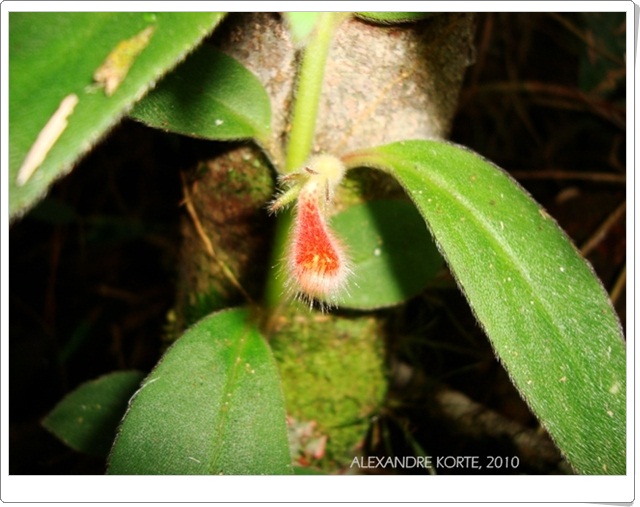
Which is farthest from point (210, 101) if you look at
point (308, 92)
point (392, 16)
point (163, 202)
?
point (163, 202)

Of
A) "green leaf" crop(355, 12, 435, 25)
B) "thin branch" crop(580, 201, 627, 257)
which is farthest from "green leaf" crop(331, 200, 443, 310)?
"thin branch" crop(580, 201, 627, 257)

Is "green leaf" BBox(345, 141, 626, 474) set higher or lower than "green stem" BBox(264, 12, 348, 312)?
lower

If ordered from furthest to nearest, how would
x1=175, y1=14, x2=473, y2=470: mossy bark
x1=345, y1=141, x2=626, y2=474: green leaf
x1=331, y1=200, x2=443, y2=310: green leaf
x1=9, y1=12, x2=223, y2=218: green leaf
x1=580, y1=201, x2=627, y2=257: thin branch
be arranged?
x1=580, y1=201, x2=627, y2=257: thin branch < x1=331, y1=200, x2=443, y2=310: green leaf < x1=175, y1=14, x2=473, y2=470: mossy bark < x1=345, y1=141, x2=626, y2=474: green leaf < x1=9, y1=12, x2=223, y2=218: green leaf

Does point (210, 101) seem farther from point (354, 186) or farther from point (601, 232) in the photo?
point (601, 232)

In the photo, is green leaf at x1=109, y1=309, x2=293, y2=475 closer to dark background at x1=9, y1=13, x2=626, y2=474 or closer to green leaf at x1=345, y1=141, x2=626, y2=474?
green leaf at x1=345, y1=141, x2=626, y2=474

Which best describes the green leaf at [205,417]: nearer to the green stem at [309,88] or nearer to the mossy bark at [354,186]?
the mossy bark at [354,186]
